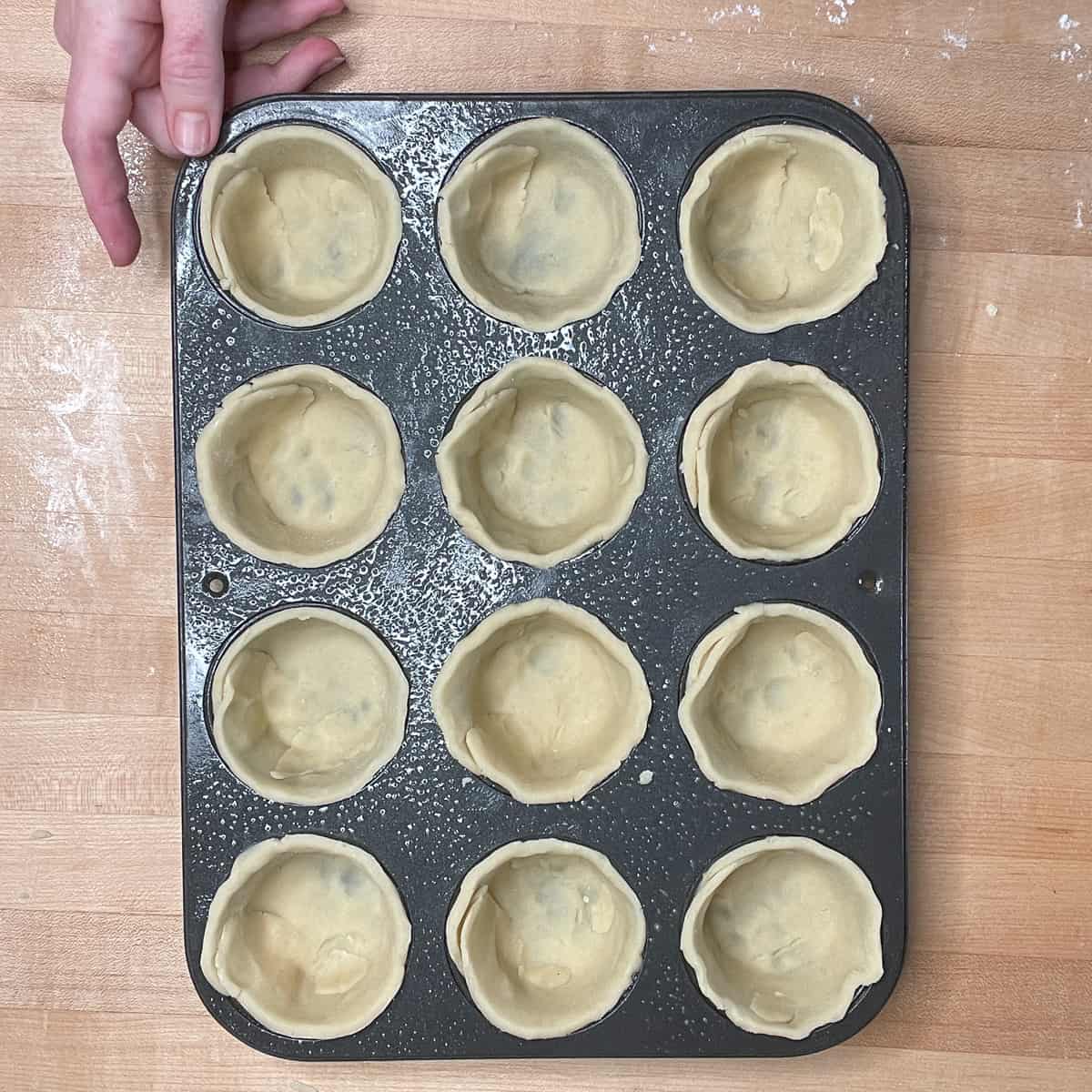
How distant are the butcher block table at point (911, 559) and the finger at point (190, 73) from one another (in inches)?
7.2

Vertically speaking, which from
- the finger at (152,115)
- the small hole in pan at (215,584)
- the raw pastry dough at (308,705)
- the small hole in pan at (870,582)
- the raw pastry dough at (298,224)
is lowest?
the raw pastry dough at (308,705)

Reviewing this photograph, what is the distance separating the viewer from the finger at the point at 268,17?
1450 mm

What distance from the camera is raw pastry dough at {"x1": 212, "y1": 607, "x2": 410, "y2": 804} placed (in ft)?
4.45

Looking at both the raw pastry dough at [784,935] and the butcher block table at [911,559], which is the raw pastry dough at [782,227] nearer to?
the butcher block table at [911,559]

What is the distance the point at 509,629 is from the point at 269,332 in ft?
1.64

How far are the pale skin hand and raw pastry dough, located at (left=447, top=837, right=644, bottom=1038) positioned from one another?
39.4 inches

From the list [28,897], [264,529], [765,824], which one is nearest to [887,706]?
[765,824]

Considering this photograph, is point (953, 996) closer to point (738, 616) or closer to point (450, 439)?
point (738, 616)

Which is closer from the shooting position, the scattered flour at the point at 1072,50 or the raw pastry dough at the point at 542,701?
the raw pastry dough at the point at 542,701

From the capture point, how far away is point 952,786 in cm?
152

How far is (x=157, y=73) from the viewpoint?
1.40m

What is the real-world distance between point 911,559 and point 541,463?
0.55 meters

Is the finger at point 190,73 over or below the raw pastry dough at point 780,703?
over

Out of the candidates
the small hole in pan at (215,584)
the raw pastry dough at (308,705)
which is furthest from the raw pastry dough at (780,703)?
the small hole in pan at (215,584)
